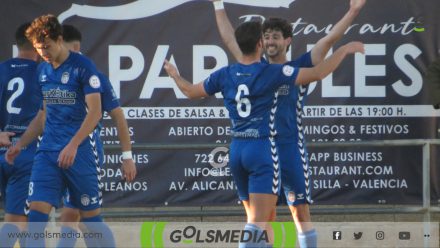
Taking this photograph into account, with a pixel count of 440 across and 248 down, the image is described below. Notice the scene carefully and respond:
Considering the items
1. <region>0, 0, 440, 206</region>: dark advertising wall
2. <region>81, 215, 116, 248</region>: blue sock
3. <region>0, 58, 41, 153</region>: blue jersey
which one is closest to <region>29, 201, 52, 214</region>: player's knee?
<region>81, 215, 116, 248</region>: blue sock

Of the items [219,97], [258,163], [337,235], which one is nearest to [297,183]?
[258,163]

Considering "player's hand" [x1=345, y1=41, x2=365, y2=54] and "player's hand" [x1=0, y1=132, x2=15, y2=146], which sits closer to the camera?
"player's hand" [x1=345, y1=41, x2=365, y2=54]

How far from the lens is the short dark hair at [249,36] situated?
770 cm

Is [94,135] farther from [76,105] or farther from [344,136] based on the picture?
[344,136]

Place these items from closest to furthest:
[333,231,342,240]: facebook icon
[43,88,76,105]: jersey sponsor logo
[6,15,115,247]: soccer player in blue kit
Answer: [6,15,115,247]: soccer player in blue kit
[43,88,76,105]: jersey sponsor logo
[333,231,342,240]: facebook icon

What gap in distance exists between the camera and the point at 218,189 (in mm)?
10742

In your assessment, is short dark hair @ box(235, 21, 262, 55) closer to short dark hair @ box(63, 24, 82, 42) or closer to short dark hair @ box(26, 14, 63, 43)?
short dark hair @ box(26, 14, 63, 43)

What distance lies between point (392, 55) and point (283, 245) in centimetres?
254

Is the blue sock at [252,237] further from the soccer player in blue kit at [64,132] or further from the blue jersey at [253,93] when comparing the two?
the soccer player in blue kit at [64,132]

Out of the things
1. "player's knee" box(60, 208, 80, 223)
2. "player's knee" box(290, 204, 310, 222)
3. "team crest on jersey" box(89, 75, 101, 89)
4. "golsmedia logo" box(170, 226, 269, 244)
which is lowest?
"golsmedia logo" box(170, 226, 269, 244)

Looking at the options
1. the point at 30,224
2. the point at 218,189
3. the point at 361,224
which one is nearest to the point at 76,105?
the point at 30,224

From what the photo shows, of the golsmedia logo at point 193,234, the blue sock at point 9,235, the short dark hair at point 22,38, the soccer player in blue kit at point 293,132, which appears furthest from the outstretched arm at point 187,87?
the golsmedia logo at point 193,234

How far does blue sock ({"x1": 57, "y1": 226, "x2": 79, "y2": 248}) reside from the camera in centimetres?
808

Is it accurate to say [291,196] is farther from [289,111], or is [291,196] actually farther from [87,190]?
[87,190]
